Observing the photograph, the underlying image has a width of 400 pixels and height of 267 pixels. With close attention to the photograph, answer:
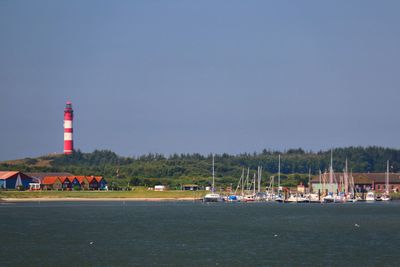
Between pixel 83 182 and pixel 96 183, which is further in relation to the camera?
pixel 96 183

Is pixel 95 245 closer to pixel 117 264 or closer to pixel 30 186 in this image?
pixel 117 264

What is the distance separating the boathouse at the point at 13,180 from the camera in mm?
145500

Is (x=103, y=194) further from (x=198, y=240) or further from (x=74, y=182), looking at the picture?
(x=198, y=240)

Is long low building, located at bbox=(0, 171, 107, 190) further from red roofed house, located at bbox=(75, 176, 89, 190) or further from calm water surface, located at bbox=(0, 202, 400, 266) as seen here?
calm water surface, located at bbox=(0, 202, 400, 266)

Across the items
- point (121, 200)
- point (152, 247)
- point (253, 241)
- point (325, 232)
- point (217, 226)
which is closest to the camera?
point (152, 247)

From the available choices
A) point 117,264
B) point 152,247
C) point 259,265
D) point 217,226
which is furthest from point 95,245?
point 217,226

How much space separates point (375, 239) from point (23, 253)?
25719 millimetres

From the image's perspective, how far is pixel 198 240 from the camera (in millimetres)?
62469

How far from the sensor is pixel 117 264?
48094 millimetres

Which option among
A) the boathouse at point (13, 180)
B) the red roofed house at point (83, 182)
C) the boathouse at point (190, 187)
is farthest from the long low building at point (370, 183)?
the boathouse at point (13, 180)

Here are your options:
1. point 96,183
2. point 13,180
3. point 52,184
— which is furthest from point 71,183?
point 13,180

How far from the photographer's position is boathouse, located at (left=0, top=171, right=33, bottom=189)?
14550 cm

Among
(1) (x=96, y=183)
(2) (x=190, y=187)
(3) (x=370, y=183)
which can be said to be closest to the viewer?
(1) (x=96, y=183)

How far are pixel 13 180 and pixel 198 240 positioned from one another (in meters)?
90.0
